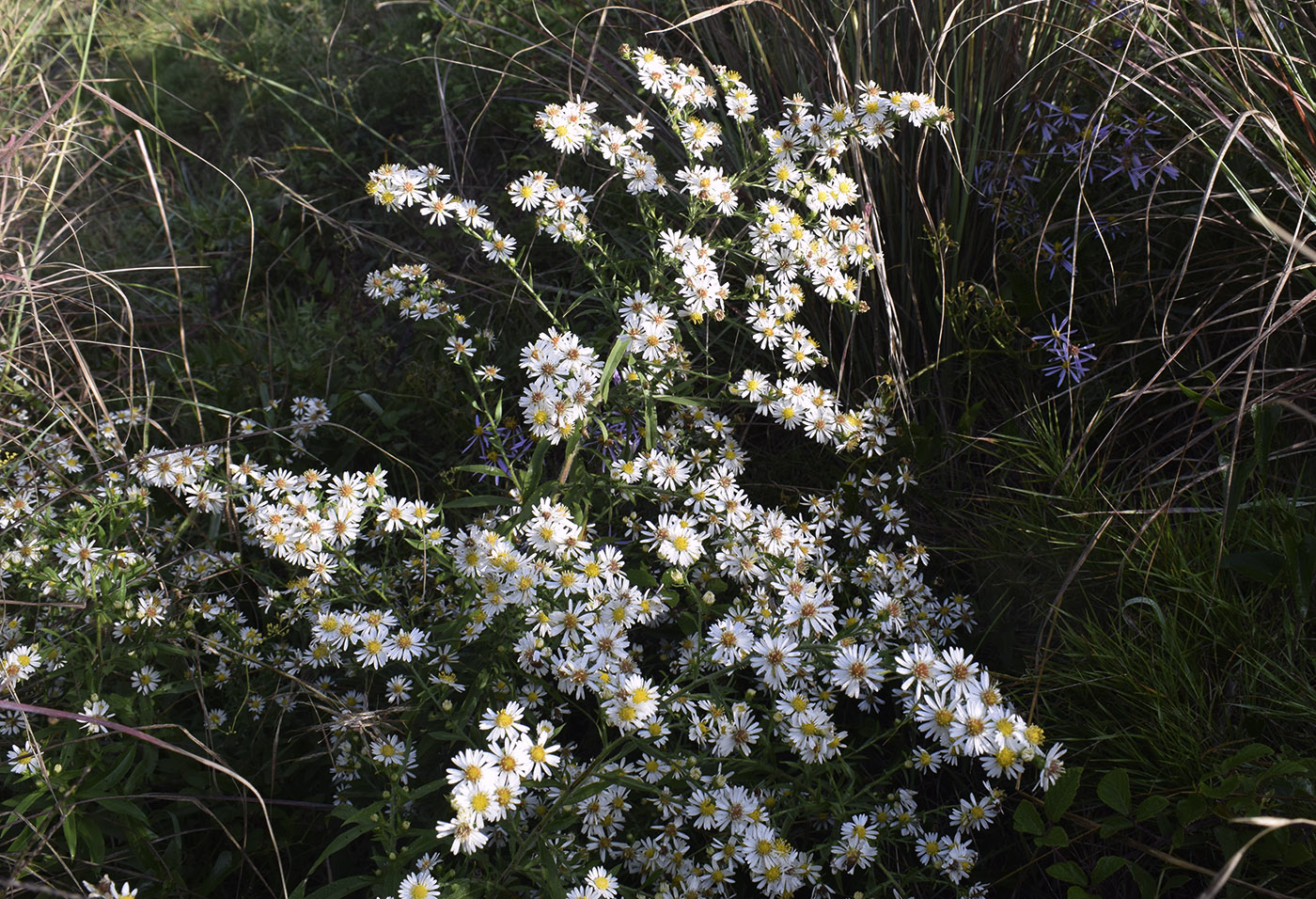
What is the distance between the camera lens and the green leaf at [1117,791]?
1.41 metres

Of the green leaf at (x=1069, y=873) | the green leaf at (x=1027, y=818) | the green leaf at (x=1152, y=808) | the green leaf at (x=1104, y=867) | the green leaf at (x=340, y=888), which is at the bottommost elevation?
the green leaf at (x=1069, y=873)

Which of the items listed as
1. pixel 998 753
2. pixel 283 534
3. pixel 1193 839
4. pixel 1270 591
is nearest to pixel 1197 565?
pixel 1270 591

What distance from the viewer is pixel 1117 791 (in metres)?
1.42

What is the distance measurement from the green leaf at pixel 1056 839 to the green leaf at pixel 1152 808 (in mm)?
105

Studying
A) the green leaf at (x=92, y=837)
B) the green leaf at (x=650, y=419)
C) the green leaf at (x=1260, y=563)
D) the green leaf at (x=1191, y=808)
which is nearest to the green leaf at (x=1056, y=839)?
the green leaf at (x=1191, y=808)

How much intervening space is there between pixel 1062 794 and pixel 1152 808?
0.39ft

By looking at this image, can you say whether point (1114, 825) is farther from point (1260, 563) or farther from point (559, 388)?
point (559, 388)

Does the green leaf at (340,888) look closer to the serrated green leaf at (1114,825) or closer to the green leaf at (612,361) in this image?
the green leaf at (612,361)

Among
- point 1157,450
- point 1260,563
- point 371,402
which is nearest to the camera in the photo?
point 1260,563

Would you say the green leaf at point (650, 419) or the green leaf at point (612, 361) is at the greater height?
the green leaf at point (612, 361)

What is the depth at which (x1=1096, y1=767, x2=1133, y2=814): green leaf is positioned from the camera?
1.41m

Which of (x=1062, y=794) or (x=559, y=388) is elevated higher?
(x=559, y=388)

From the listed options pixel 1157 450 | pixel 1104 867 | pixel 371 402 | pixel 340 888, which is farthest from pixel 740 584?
pixel 371 402

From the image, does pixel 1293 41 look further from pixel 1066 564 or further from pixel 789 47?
pixel 1066 564
